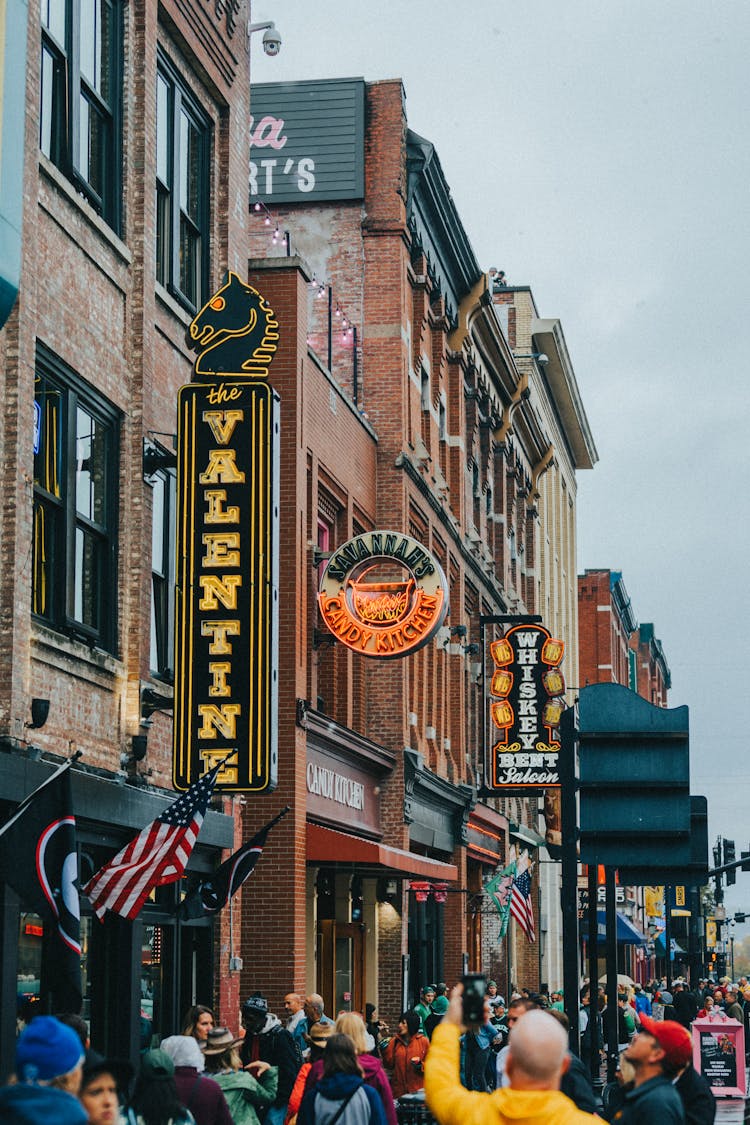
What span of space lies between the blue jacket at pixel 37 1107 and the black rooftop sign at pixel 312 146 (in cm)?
2709

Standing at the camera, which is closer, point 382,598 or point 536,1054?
point 536,1054

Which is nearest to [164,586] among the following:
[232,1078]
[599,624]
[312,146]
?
[232,1078]

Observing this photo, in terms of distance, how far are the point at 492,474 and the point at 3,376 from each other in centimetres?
3019

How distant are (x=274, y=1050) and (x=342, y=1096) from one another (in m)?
5.10

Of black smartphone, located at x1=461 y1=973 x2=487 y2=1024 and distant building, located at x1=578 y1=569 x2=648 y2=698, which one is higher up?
distant building, located at x1=578 y1=569 x2=648 y2=698

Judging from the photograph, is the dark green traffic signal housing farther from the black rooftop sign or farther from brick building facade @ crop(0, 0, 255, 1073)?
the black rooftop sign

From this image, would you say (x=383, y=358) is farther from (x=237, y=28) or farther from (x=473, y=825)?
(x=473, y=825)

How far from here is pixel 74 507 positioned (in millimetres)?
16188

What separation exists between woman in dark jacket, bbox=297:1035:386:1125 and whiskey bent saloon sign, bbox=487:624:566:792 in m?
26.3

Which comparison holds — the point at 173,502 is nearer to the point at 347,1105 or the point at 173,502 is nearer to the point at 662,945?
the point at 347,1105

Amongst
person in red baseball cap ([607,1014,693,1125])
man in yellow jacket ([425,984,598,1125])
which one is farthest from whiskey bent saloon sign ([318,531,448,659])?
man in yellow jacket ([425,984,598,1125])

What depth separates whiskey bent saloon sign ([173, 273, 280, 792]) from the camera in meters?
17.5

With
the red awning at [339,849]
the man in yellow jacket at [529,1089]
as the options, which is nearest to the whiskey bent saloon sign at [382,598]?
the red awning at [339,849]

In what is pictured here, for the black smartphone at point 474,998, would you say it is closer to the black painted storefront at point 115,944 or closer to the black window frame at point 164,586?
the black painted storefront at point 115,944
